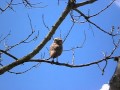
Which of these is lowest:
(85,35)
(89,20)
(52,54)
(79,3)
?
(52,54)

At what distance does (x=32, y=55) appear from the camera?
334 centimetres

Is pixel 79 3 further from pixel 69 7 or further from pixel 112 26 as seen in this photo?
pixel 112 26

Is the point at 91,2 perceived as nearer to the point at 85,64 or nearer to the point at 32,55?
the point at 85,64

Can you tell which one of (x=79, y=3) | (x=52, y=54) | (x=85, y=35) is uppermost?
(x=79, y=3)

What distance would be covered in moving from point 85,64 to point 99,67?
0.25 m

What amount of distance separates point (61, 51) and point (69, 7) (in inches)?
52.5

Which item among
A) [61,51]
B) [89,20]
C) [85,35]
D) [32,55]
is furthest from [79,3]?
[61,51]

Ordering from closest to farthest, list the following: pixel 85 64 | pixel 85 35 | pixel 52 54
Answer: pixel 85 64 < pixel 85 35 < pixel 52 54

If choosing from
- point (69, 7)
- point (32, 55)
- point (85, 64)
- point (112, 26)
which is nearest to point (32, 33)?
point (32, 55)

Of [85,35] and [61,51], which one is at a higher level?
[85,35]

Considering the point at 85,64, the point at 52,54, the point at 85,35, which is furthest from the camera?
the point at 52,54

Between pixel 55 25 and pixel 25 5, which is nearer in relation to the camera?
pixel 55 25

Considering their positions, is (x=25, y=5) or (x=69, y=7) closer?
(x=69, y=7)

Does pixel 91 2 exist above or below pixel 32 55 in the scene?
above
